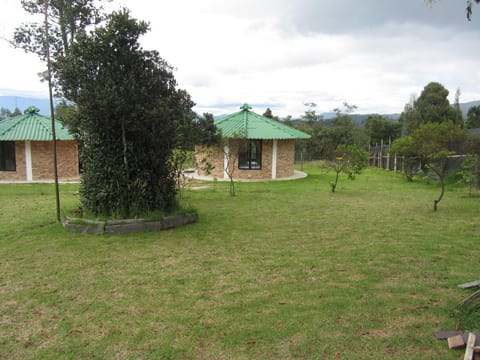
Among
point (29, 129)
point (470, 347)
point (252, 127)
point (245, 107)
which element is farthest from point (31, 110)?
point (470, 347)

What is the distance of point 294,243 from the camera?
6023 millimetres

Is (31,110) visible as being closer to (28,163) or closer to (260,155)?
(28,163)

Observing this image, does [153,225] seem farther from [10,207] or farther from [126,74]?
[10,207]

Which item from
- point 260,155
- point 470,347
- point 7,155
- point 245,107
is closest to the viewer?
point 470,347

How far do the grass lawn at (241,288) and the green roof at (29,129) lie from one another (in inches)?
414

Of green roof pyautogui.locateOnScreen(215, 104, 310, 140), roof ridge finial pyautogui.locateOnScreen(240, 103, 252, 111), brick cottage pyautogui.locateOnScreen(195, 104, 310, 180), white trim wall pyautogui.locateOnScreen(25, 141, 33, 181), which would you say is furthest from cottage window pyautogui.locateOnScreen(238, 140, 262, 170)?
white trim wall pyautogui.locateOnScreen(25, 141, 33, 181)

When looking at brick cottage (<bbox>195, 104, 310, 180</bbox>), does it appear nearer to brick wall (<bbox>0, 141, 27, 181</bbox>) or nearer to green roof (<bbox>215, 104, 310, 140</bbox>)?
green roof (<bbox>215, 104, 310, 140</bbox>)

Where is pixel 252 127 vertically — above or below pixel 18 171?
above

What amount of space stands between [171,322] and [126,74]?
5.00 m

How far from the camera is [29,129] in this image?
685 inches

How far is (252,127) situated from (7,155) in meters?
12.4

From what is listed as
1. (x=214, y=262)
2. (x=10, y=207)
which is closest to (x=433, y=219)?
(x=214, y=262)

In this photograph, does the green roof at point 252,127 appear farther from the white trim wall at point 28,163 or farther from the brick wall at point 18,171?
the brick wall at point 18,171

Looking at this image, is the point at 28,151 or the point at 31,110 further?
the point at 31,110
